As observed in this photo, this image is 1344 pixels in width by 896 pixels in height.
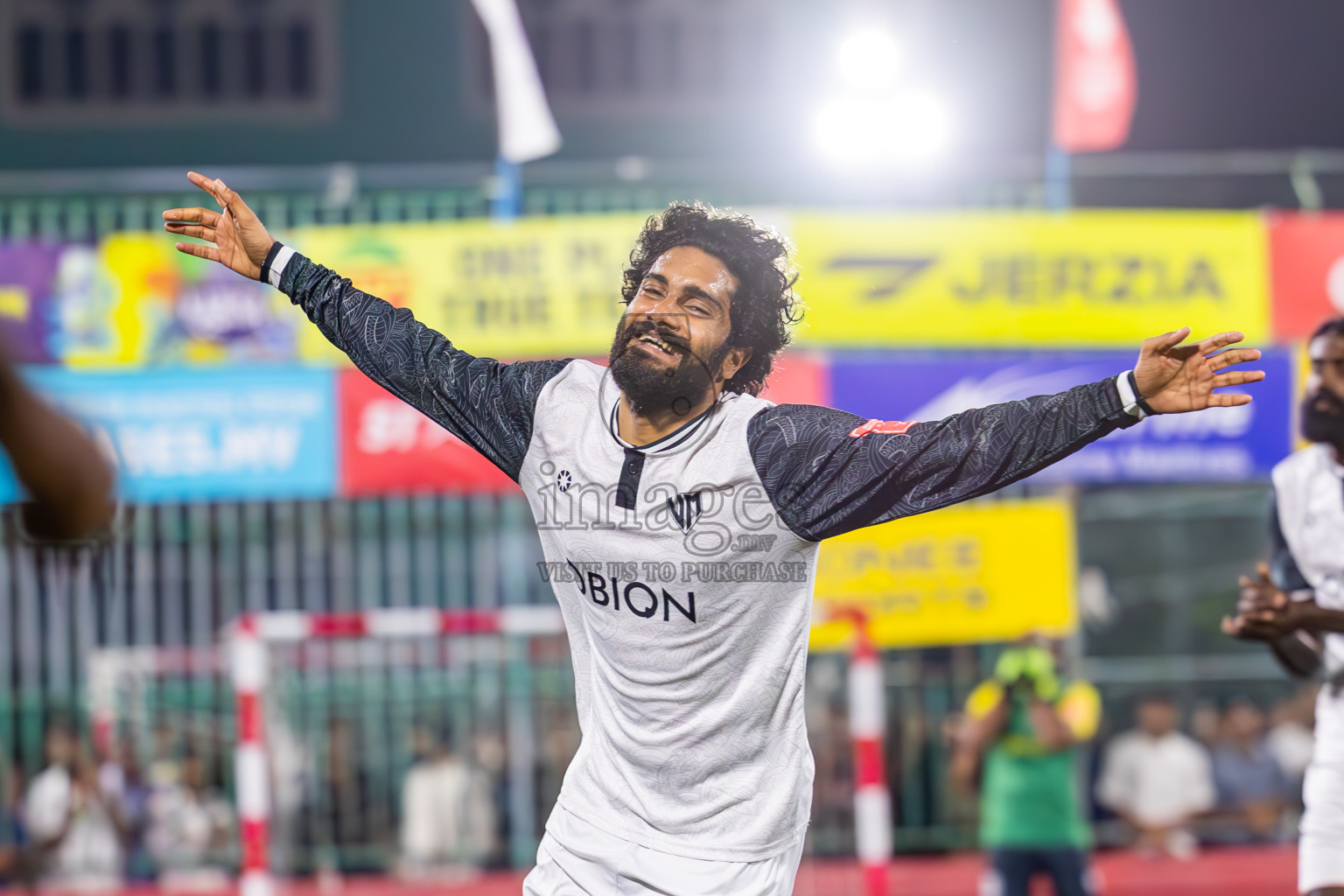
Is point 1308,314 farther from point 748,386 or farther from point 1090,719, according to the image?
point 748,386

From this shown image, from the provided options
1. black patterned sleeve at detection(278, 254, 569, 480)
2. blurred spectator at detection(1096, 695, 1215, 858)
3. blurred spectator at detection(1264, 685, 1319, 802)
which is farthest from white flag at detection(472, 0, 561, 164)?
black patterned sleeve at detection(278, 254, 569, 480)

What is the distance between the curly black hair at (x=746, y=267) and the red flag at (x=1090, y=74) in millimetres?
8839

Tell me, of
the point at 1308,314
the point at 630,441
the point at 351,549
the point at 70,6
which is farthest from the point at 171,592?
the point at 70,6

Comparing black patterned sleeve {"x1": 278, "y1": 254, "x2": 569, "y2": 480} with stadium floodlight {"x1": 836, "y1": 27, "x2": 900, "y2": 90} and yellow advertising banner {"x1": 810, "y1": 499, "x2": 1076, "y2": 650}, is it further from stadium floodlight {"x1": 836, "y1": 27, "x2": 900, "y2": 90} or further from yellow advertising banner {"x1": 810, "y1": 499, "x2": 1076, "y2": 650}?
stadium floodlight {"x1": 836, "y1": 27, "x2": 900, "y2": 90}

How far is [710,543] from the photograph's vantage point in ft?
10.6

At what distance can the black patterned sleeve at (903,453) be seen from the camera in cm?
309

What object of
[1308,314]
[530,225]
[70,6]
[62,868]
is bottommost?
[62,868]

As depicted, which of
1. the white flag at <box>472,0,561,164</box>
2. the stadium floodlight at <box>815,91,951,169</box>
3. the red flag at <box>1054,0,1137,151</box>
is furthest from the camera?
the red flag at <box>1054,0,1137,151</box>

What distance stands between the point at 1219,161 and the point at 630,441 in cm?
758

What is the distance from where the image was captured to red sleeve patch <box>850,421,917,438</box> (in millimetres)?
3199

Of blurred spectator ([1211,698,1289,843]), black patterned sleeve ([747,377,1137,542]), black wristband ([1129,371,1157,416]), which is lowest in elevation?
blurred spectator ([1211,698,1289,843])

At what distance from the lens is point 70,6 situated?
16.8 m

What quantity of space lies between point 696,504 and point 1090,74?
9804 mm

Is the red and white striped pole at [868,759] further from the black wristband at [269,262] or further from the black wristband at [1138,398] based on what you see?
the black wristband at [1138,398]
